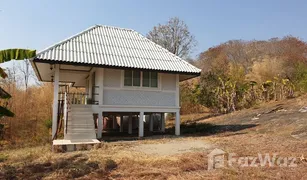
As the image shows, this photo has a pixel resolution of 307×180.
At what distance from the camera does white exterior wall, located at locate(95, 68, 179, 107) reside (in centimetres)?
1208

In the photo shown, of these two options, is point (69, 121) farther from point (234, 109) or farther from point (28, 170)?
point (234, 109)

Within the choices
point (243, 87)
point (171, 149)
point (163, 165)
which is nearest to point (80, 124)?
point (171, 149)

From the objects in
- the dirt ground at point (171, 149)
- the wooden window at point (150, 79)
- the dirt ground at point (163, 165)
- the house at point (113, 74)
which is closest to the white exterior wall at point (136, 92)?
the house at point (113, 74)

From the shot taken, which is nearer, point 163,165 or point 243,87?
point 163,165

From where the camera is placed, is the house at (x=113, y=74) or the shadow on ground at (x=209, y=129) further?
the shadow on ground at (x=209, y=129)

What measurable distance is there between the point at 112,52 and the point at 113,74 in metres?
1.16

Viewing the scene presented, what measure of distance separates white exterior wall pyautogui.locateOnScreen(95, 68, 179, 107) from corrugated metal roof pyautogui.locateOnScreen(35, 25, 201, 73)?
0.66 m

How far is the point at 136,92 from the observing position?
12.6 m

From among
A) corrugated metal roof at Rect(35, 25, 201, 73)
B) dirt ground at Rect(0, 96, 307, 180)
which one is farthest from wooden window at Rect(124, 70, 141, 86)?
dirt ground at Rect(0, 96, 307, 180)

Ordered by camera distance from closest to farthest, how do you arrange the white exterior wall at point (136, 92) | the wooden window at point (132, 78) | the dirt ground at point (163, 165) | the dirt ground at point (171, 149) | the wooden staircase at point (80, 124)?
the dirt ground at point (163, 165) → the dirt ground at point (171, 149) → the wooden staircase at point (80, 124) → the white exterior wall at point (136, 92) → the wooden window at point (132, 78)

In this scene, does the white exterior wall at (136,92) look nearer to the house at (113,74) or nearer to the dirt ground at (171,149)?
the house at (113,74)

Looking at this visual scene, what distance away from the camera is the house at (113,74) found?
1102 centimetres

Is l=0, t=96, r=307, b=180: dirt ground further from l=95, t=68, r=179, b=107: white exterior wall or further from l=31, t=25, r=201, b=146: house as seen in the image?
l=95, t=68, r=179, b=107: white exterior wall

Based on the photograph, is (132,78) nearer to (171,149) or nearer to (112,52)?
(112,52)
